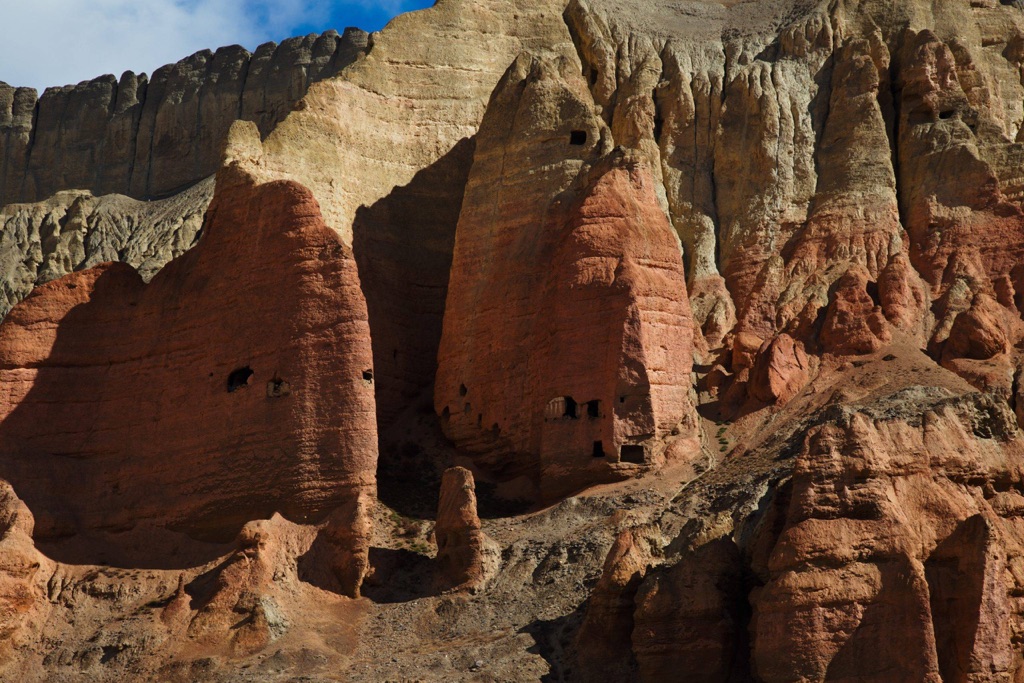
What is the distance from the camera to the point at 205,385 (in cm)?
4891

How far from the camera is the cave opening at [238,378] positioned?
4841 cm

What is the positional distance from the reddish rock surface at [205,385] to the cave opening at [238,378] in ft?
0.13

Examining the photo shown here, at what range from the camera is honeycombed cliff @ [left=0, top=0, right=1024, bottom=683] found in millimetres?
36312

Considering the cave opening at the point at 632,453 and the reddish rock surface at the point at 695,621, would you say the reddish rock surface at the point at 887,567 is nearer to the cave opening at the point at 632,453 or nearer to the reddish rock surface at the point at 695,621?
the reddish rock surface at the point at 695,621

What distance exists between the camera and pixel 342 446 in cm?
4638

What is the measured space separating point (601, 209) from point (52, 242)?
123ft

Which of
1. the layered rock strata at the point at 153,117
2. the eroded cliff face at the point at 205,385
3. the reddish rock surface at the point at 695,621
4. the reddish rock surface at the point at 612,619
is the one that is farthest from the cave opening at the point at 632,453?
the layered rock strata at the point at 153,117

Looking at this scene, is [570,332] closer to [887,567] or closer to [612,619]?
[612,619]

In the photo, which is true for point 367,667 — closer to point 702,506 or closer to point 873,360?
point 702,506

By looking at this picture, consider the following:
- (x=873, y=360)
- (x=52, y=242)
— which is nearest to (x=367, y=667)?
(x=873, y=360)

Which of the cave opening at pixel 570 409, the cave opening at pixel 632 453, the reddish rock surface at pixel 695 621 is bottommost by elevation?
the reddish rock surface at pixel 695 621

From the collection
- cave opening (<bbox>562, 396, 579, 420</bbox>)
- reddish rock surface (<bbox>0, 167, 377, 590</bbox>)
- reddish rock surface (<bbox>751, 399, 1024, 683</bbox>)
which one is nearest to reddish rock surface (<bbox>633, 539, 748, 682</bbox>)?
reddish rock surface (<bbox>751, 399, 1024, 683</bbox>)

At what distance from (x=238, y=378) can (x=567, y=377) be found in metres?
8.34

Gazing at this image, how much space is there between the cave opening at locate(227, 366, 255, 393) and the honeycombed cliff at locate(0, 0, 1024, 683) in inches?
5.4
